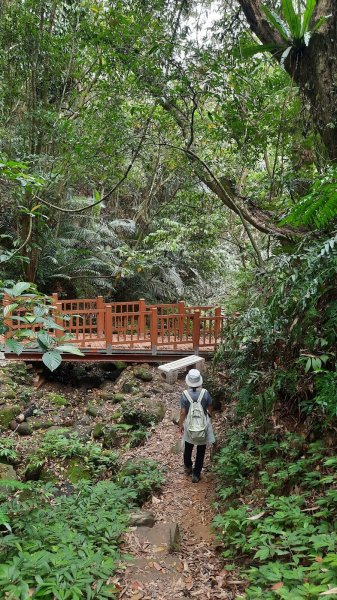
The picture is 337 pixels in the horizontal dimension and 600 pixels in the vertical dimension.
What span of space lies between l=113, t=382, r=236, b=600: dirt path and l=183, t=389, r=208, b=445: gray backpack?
0.59 m

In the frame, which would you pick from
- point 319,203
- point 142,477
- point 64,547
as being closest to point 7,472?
point 142,477

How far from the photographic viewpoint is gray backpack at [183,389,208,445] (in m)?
4.16

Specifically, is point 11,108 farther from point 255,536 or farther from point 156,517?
point 255,536

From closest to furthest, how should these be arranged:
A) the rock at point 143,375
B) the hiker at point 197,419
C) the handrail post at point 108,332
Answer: the hiker at point 197,419 → the rock at point 143,375 → the handrail post at point 108,332

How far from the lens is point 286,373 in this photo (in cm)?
352

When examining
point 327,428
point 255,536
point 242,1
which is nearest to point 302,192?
point 242,1

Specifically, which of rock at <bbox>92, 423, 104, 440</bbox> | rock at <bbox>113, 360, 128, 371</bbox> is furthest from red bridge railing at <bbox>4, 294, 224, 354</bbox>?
rock at <bbox>92, 423, 104, 440</bbox>

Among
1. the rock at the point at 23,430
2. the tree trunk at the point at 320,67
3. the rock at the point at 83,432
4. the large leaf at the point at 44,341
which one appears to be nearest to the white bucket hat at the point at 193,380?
the rock at the point at 83,432

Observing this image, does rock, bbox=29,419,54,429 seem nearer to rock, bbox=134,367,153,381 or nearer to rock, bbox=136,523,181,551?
rock, bbox=134,367,153,381

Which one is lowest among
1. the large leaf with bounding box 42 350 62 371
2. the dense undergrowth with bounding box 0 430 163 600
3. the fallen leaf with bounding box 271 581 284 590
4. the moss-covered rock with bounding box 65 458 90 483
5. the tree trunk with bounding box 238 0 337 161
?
the moss-covered rock with bounding box 65 458 90 483

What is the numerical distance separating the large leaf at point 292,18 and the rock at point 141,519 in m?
5.16

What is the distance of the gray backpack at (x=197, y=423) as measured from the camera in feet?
13.7

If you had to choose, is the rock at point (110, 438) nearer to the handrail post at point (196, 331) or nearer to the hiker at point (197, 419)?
the hiker at point (197, 419)

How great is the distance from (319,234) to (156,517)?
326 centimetres
